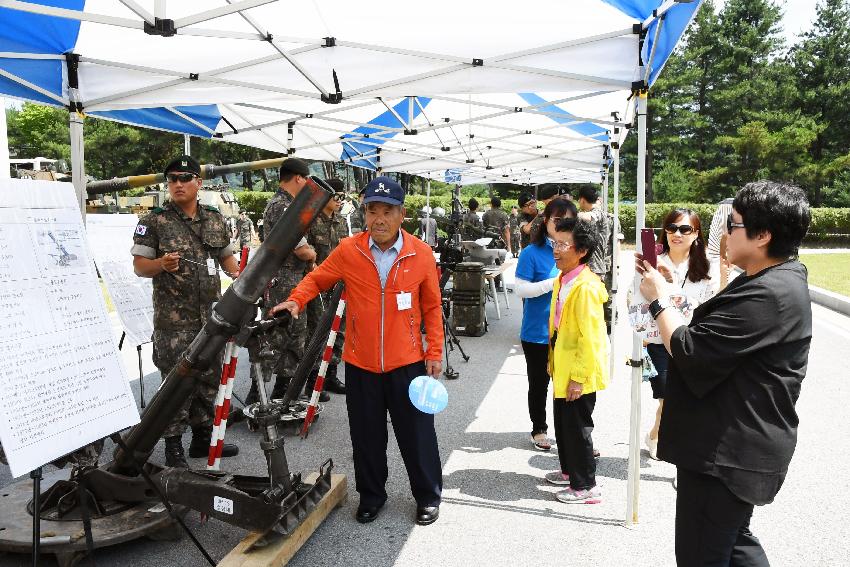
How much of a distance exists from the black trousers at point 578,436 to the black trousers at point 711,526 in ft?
4.52

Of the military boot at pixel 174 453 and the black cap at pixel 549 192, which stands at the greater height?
the black cap at pixel 549 192

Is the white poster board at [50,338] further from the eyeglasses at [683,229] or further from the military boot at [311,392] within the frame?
the eyeglasses at [683,229]

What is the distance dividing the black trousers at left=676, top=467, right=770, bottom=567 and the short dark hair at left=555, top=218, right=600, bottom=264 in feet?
5.69

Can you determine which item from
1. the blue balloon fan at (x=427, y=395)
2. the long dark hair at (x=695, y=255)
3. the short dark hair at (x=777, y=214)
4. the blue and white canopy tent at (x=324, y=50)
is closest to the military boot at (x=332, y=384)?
the blue and white canopy tent at (x=324, y=50)

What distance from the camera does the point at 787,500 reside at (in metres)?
3.64

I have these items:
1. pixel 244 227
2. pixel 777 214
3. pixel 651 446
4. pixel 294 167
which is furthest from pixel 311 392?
pixel 244 227

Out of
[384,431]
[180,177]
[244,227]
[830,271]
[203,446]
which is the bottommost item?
[830,271]

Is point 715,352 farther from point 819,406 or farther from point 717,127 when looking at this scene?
point 717,127

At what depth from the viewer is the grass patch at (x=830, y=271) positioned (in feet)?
42.2

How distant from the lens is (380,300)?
3.16 metres

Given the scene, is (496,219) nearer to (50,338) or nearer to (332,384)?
(332,384)

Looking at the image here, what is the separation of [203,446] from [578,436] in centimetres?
261

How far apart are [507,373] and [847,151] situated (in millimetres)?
40852

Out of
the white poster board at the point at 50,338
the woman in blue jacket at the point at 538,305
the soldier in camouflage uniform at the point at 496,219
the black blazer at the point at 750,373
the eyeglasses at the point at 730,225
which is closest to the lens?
the black blazer at the point at 750,373
